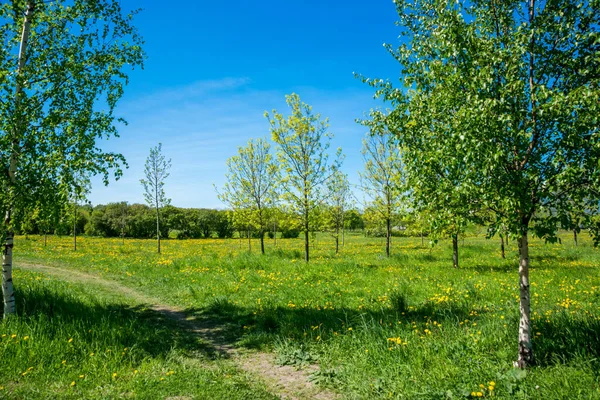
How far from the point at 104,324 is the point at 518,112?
9052 millimetres

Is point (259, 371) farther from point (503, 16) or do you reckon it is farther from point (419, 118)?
point (503, 16)

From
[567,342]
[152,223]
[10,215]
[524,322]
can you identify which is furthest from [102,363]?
[152,223]

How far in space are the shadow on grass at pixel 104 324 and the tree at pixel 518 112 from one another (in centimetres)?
646

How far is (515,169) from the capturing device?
16.5 feet

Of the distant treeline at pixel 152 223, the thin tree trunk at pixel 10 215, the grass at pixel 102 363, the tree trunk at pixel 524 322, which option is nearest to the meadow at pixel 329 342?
the grass at pixel 102 363

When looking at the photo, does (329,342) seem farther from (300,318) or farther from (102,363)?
(102,363)

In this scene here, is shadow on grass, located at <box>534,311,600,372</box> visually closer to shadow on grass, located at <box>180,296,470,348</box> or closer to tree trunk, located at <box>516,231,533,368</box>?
tree trunk, located at <box>516,231,533,368</box>

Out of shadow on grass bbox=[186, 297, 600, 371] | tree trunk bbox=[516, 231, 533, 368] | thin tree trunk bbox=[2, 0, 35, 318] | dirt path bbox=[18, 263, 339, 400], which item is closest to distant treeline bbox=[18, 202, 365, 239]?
dirt path bbox=[18, 263, 339, 400]

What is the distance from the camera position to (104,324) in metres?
7.18

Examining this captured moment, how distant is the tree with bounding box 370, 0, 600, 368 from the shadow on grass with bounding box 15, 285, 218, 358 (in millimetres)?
6460

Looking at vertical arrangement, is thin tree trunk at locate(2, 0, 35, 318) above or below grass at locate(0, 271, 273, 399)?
above

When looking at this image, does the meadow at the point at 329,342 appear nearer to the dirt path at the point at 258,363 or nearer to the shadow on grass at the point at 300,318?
the shadow on grass at the point at 300,318

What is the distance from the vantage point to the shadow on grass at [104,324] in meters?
6.82

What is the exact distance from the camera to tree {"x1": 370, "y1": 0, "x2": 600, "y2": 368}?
436cm
